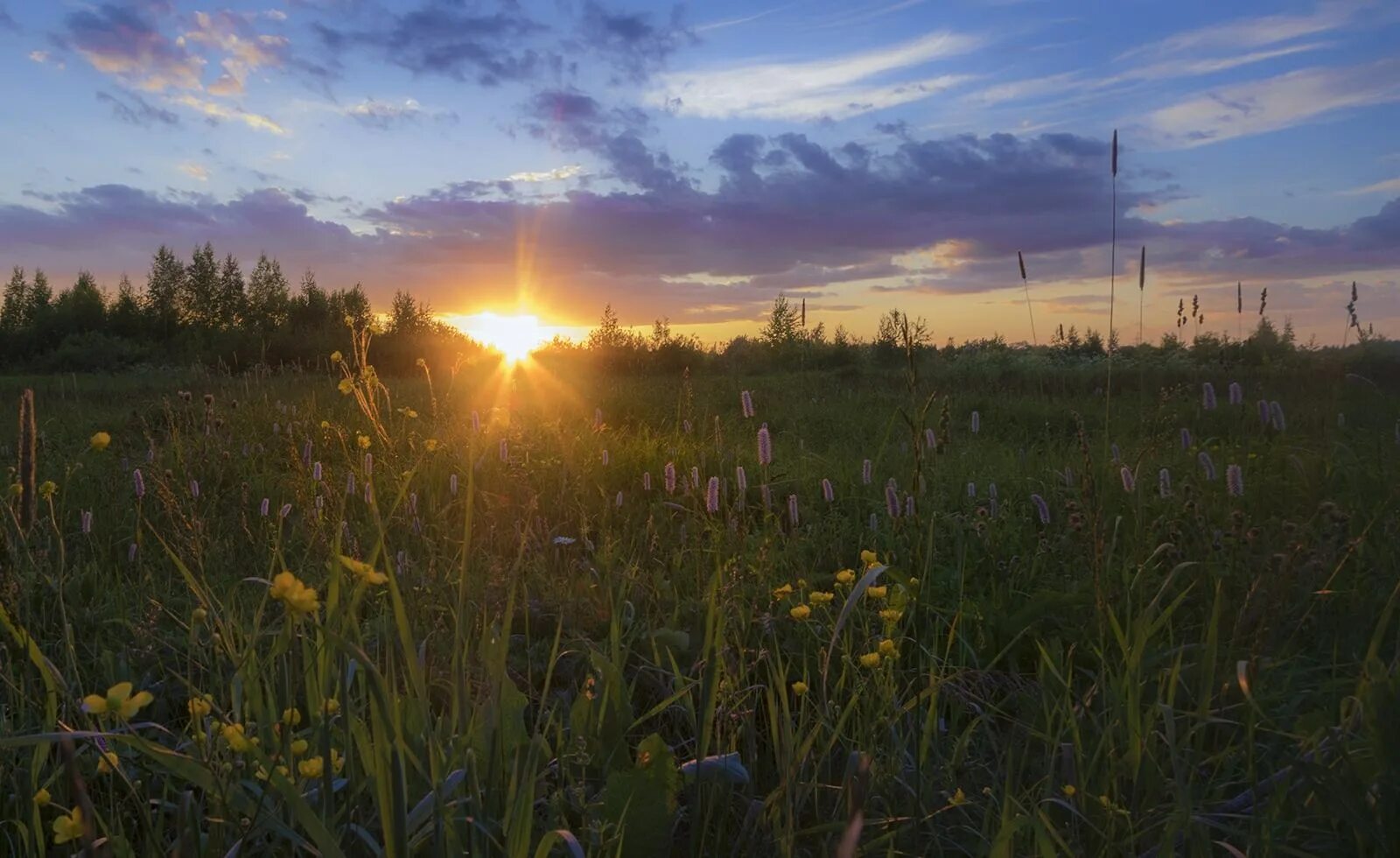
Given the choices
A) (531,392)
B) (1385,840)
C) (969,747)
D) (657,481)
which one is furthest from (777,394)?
(1385,840)

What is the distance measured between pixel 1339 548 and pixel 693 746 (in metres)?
2.35

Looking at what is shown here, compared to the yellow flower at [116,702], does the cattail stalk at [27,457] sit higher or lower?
higher

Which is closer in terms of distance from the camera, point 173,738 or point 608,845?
point 608,845

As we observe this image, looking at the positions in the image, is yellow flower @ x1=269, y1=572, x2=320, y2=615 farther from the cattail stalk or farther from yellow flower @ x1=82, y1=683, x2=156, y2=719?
the cattail stalk

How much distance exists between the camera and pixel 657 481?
15.1 feet

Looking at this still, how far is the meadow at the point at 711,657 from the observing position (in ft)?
4.72

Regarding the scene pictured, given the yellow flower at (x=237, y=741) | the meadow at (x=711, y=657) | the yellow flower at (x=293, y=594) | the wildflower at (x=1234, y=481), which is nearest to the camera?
the yellow flower at (x=293, y=594)

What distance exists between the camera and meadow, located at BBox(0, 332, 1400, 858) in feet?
4.72

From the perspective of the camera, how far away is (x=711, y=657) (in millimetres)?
1746

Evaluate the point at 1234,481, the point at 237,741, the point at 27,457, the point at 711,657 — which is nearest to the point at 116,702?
the point at 237,741

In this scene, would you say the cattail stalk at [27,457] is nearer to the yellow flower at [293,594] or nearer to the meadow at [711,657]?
the meadow at [711,657]

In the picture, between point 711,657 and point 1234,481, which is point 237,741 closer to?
point 711,657

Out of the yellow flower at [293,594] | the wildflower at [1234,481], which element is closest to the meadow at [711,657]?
the yellow flower at [293,594]

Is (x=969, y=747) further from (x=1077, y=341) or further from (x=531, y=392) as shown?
(x=1077, y=341)
